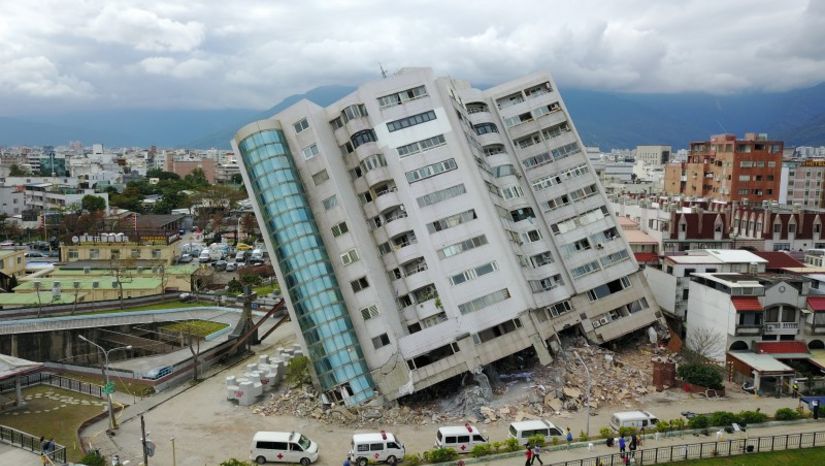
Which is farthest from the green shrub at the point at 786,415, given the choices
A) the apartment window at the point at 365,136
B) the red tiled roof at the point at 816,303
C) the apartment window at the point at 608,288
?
the apartment window at the point at 365,136

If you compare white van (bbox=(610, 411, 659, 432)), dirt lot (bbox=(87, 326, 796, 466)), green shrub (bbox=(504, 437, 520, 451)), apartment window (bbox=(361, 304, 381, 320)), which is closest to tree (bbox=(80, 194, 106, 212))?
dirt lot (bbox=(87, 326, 796, 466))

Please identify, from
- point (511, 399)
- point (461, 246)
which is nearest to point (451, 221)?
point (461, 246)

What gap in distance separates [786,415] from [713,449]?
852 centimetres

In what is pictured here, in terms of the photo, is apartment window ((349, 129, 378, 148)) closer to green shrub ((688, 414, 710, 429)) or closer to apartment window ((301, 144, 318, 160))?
apartment window ((301, 144, 318, 160))

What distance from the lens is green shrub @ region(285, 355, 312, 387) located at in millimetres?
50688

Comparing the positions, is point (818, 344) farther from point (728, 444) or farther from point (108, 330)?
point (108, 330)

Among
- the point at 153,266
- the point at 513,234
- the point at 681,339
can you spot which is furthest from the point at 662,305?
the point at 153,266

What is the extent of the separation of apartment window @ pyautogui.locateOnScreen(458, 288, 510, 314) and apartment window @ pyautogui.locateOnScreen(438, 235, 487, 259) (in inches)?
161

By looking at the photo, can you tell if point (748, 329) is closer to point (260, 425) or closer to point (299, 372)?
point (299, 372)

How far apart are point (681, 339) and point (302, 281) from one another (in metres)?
36.6

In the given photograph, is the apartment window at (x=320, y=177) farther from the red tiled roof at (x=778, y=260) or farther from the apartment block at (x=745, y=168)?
the apartment block at (x=745, y=168)

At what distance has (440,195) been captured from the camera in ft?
171

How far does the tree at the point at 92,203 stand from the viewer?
136250 mm

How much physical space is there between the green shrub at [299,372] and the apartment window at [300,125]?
19254 millimetres
